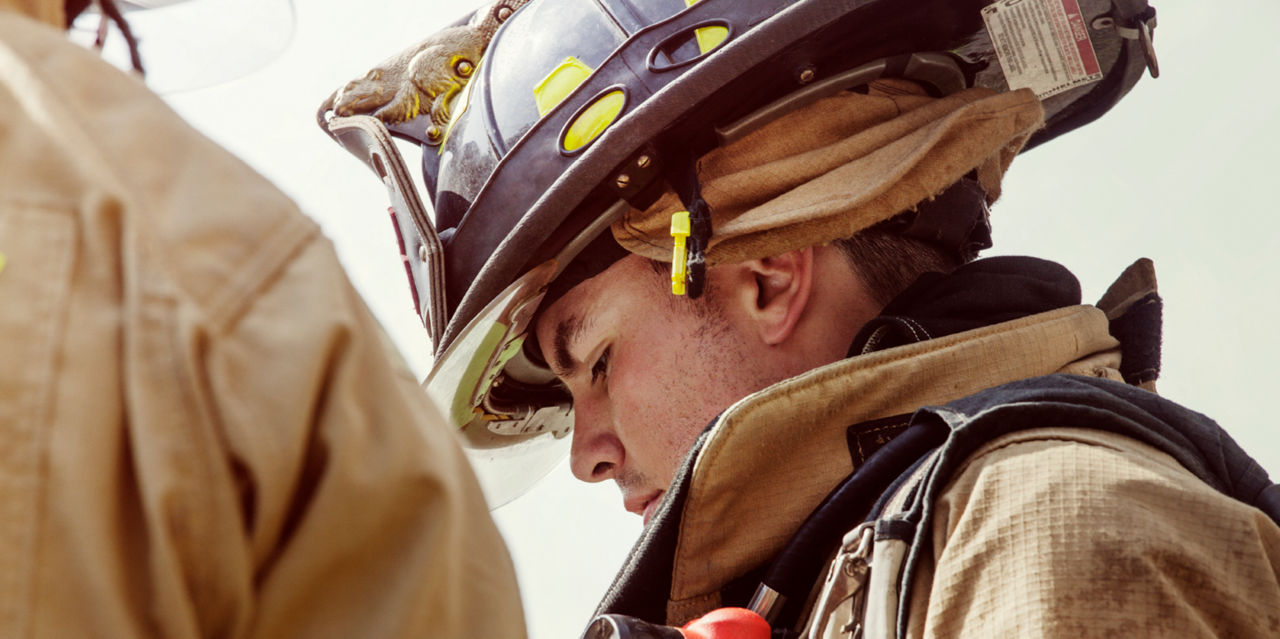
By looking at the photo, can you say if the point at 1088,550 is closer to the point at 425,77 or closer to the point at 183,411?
the point at 183,411

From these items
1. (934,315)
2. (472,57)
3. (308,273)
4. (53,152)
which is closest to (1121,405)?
(934,315)

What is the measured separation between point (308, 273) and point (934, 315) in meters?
1.76

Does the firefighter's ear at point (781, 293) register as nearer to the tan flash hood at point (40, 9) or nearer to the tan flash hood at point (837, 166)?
the tan flash hood at point (837, 166)

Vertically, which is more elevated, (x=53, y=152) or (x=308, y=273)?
(x=53, y=152)

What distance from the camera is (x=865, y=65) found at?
2.74m

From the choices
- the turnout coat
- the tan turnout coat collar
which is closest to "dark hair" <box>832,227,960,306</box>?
the turnout coat

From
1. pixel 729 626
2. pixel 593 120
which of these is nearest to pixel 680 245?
pixel 593 120

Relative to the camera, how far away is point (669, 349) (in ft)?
9.16

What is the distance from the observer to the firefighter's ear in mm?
2713

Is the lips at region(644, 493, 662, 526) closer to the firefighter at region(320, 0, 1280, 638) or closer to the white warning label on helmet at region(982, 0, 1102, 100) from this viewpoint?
the firefighter at region(320, 0, 1280, 638)

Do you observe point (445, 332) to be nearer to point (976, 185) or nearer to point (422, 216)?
point (422, 216)

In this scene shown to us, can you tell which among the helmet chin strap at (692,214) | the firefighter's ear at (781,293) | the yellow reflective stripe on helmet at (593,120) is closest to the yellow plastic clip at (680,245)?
the helmet chin strap at (692,214)

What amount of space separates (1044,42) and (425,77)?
1626 millimetres

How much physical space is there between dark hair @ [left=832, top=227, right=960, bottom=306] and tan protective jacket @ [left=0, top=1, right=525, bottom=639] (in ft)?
6.44
